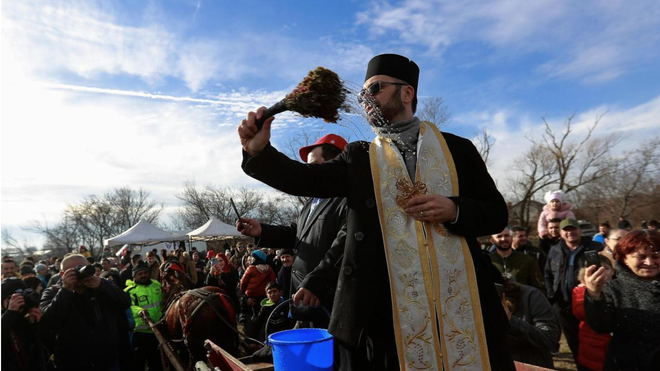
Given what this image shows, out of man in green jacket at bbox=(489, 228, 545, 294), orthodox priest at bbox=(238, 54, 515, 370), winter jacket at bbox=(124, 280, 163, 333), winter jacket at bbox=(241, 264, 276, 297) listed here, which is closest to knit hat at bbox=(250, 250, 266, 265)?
winter jacket at bbox=(241, 264, 276, 297)

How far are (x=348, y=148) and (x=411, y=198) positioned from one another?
0.44m

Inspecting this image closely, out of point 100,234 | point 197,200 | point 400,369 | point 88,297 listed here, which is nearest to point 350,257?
point 400,369

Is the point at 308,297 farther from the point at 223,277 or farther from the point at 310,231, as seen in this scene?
the point at 223,277

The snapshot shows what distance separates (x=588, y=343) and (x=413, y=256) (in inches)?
128

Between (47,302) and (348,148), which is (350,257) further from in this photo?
(47,302)

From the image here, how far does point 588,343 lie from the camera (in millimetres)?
3906

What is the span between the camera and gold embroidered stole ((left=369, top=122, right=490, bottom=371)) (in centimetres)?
157

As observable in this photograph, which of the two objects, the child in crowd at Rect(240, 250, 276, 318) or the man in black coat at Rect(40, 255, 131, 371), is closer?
the man in black coat at Rect(40, 255, 131, 371)

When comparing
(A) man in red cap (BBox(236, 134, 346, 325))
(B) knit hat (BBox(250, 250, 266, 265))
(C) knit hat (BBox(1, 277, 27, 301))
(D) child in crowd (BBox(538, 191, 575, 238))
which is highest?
(D) child in crowd (BBox(538, 191, 575, 238))

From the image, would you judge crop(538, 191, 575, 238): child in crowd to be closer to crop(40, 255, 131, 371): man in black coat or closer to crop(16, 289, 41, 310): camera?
crop(40, 255, 131, 371): man in black coat

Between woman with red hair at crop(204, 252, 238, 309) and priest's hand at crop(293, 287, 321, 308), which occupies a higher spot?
priest's hand at crop(293, 287, 321, 308)

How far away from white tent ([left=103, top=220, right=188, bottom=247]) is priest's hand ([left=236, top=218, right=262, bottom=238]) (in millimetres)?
18108

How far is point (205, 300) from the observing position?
5.59 m

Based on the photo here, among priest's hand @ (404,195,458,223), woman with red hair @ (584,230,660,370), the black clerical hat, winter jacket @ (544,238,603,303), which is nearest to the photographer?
priest's hand @ (404,195,458,223)
